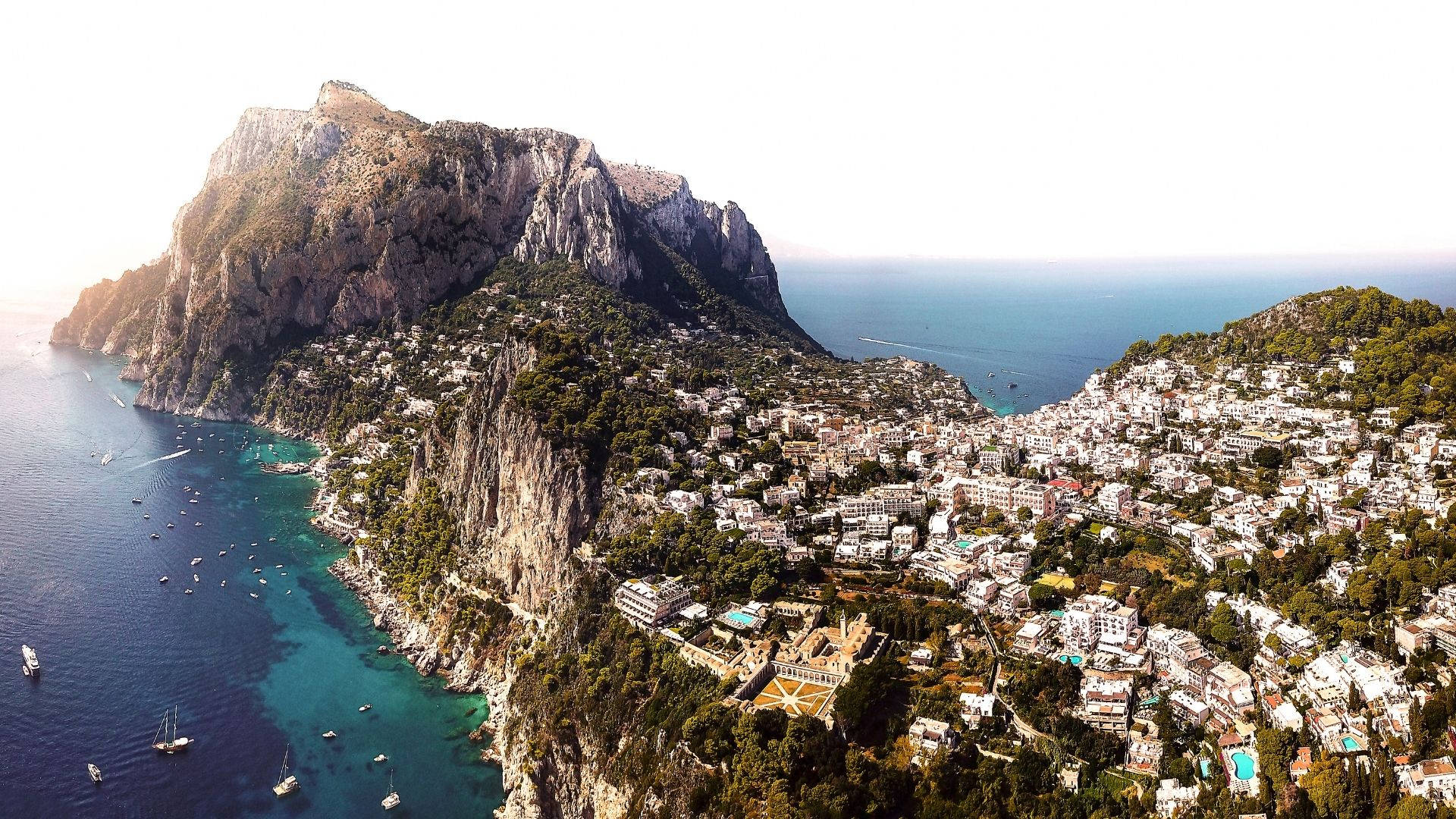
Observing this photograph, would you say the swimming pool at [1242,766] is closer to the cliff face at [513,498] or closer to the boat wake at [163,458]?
the cliff face at [513,498]

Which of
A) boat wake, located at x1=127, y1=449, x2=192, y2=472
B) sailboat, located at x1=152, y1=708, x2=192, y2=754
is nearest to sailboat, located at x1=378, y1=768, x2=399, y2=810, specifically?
sailboat, located at x1=152, y1=708, x2=192, y2=754

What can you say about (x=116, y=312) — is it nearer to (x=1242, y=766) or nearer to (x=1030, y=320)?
(x=1242, y=766)

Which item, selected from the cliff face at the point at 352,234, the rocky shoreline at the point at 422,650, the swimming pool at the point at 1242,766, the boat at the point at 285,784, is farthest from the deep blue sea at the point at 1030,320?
the boat at the point at 285,784

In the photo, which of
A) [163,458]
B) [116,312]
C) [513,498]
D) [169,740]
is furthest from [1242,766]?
[116,312]

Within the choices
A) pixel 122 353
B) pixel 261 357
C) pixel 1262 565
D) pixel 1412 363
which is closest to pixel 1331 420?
pixel 1412 363

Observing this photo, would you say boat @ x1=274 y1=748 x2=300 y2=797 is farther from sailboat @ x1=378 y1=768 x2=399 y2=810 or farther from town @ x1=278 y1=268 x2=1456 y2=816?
town @ x1=278 y1=268 x2=1456 y2=816

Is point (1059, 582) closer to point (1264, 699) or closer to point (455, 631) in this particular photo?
point (1264, 699)
